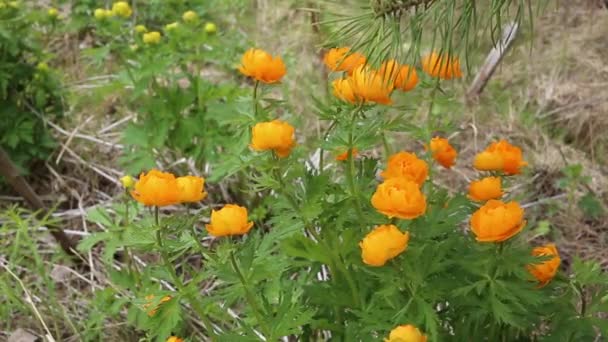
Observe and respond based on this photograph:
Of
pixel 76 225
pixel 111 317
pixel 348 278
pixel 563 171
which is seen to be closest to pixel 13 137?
pixel 76 225

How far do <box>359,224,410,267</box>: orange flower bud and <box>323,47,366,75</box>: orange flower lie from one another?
294 mm

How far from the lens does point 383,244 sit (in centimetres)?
119

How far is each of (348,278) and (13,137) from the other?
1458mm

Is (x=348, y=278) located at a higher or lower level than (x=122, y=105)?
higher

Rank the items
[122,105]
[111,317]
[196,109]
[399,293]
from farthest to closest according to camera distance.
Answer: [122,105] < [196,109] < [111,317] < [399,293]

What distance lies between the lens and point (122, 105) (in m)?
2.98

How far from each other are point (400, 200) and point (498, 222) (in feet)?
0.49

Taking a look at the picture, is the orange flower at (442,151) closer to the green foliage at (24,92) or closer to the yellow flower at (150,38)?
the yellow flower at (150,38)

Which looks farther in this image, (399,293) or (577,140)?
(577,140)

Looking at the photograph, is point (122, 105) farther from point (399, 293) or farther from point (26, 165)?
point (399, 293)

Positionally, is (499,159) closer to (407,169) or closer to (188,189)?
(407,169)

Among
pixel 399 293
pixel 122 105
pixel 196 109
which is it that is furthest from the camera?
pixel 122 105

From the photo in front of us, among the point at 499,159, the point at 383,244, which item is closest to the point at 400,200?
the point at 383,244

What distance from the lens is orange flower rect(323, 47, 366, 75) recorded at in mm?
1370
